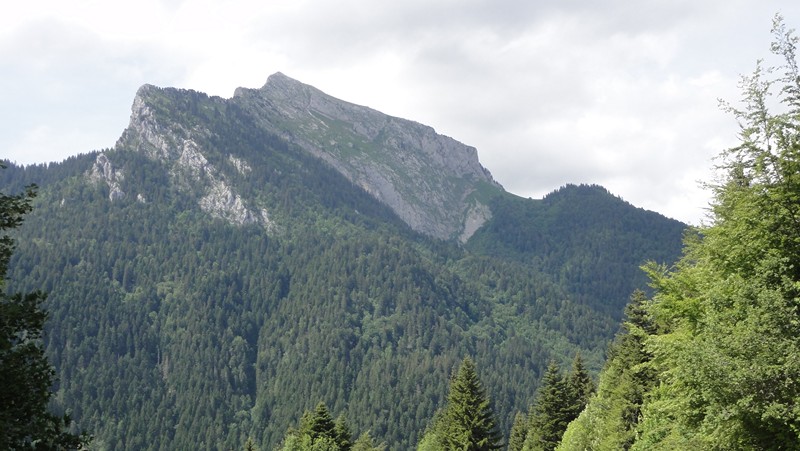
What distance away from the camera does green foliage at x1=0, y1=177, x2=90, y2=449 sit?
16.4 m

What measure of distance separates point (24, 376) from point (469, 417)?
32.4 meters

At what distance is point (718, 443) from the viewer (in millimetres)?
17969

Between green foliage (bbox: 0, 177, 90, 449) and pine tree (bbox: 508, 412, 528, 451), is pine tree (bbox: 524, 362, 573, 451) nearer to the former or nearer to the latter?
pine tree (bbox: 508, 412, 528, 451)

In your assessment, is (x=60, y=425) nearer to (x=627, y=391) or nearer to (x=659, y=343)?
(x=659, y=343)

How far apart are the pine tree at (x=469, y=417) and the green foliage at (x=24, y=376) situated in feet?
100

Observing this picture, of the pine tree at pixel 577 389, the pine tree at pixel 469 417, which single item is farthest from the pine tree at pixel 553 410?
the pine tree at pixel 469 417

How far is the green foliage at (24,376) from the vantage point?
16.4 metres

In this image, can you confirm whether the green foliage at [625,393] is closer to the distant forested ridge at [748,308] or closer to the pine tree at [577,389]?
the pine tree at [577,389]

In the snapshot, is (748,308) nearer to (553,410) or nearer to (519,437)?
(553,410)

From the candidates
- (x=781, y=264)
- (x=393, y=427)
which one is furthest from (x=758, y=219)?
(x=393, y=427)

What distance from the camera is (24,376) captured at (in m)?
16.8

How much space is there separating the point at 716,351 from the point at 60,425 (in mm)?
17537

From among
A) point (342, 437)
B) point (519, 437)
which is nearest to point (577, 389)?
point (342, 437)

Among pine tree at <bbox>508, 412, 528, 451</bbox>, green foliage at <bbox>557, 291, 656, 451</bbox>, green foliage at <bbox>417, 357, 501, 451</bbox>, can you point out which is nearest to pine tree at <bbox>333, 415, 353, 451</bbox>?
green foliage at <bbox>417, 357, 501, 451</bbox>
